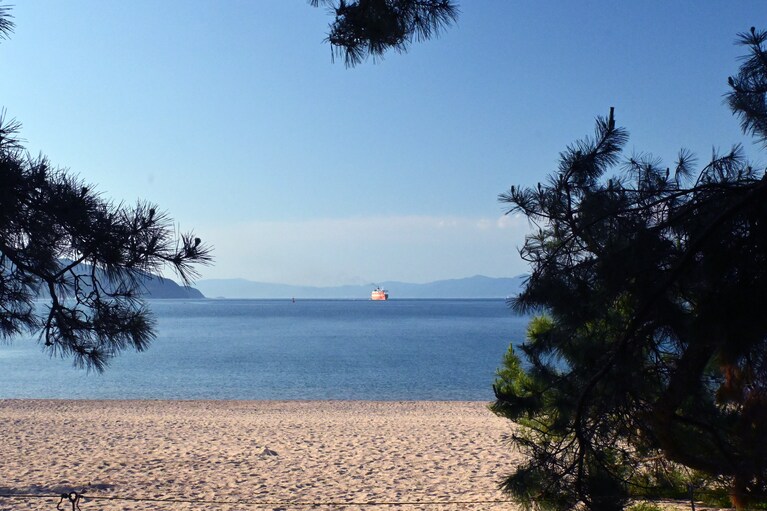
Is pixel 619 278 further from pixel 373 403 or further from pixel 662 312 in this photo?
pixel 373 403

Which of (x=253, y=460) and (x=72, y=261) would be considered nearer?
(x=72, y=261)

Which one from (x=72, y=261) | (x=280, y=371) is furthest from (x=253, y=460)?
(x=280, y=371)

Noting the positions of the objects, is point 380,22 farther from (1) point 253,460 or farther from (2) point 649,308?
(1) point 253,460

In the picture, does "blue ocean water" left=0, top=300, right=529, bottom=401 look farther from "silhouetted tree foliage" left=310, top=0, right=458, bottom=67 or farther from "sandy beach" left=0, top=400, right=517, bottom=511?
"silhouetted tree foliage" left=310, top=0, right=458, bottom=67

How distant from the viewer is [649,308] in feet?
10.1

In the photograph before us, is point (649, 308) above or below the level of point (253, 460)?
above

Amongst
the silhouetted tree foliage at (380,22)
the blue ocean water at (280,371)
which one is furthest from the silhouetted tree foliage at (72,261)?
the blue ocean water at (280,371)

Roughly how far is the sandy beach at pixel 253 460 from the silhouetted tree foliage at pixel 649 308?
10.00 feet

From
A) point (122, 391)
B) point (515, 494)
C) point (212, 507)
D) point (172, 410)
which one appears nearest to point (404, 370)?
point (122, 391)

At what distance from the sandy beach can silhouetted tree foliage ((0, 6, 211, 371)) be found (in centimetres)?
262

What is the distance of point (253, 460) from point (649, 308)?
8417 millimetres

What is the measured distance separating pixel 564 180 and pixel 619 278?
2.15ft

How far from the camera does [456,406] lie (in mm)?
20328

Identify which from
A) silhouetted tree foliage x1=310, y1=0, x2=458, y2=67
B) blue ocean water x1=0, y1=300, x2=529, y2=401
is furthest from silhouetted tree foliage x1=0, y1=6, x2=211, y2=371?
blue ocean water x1=0, y1=300, x2=529, y2=401
